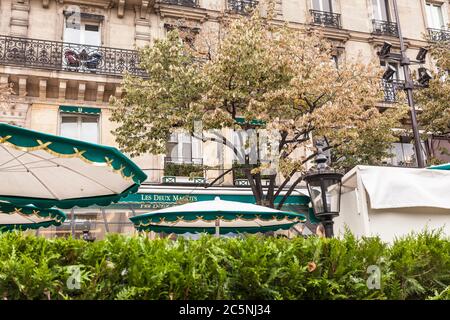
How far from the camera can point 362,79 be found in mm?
12312

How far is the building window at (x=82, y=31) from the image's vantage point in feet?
50.8

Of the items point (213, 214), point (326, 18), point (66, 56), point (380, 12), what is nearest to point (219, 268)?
point (213, 214)

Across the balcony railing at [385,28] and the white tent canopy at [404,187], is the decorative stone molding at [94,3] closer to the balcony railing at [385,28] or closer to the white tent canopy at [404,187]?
the balcony railing at [385,28]

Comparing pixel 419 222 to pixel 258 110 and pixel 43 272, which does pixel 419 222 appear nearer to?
pixel 43 272

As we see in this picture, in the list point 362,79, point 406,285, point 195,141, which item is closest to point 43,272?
point 406,285

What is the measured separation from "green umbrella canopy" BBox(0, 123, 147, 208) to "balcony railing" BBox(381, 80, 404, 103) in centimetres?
1453

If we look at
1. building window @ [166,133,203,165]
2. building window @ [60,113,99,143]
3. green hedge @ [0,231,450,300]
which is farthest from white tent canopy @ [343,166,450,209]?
building window @ [60,113,99,143]

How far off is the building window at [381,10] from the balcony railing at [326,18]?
2345 millimetres

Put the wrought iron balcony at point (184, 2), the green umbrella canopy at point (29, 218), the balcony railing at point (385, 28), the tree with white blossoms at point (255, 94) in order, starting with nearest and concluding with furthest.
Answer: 1. the green umbrella canopy at point (29, 218)
2. the tree with white blossoms at point (255, 94)
3. the wrought iron balcony at point (184, 2)
4. the balcony railing at point (385, 28)

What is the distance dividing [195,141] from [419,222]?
35.0 feet

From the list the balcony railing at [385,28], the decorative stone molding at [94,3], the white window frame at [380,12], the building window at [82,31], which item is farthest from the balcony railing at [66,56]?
the white window frame at [380,12]

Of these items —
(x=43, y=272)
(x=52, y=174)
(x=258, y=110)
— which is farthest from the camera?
(x=258, y=110)

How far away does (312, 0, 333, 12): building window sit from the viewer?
62.7 feet

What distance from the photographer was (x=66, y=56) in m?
14.7
